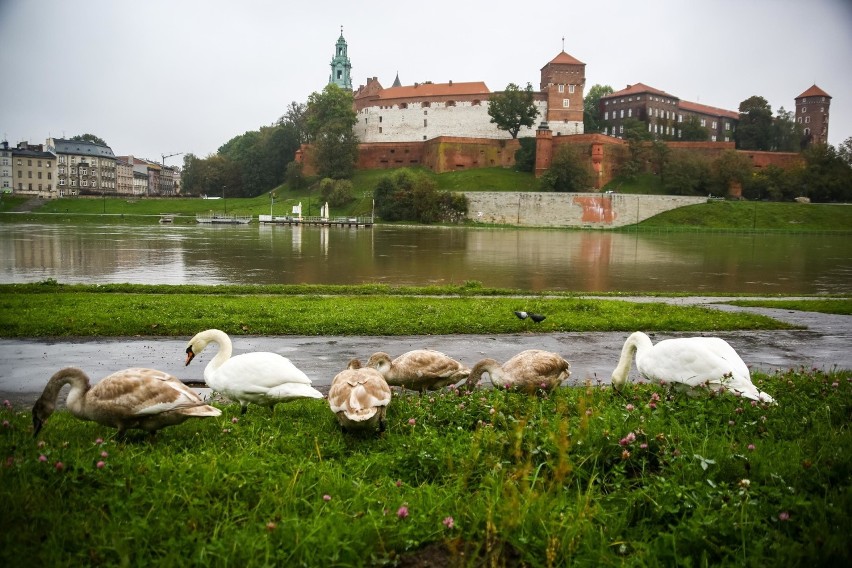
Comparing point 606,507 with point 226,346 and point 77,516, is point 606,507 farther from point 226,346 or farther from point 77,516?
point 226,346

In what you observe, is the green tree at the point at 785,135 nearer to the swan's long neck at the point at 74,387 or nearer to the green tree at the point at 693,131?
the green tree at the point at 693,131

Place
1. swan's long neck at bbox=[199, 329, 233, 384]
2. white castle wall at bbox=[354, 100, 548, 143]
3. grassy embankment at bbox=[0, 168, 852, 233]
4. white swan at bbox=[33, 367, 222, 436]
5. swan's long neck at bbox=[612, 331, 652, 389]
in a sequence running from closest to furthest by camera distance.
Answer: white swan at bbox=[33, 367, 222, 436] → swan's long neck at bbox=[199, 329, 233, 384] → swan's long neck at bbox=[612, 331, 652, 389] → grassy embankment at bbox=[0, 168, 852, 233] → white castle wall at bbox=[354, 100, 548, 143]

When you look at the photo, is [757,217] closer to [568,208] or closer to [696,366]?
[568,208]

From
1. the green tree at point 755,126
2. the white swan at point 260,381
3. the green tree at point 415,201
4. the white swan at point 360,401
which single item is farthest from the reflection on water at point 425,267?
the green tree at point 755,126

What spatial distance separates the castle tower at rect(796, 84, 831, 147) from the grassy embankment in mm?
44630

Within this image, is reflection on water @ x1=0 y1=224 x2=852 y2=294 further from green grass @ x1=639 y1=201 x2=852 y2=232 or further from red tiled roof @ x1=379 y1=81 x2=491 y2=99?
red tiled roof @ x1=379 y1=81 x2=491 y2=99

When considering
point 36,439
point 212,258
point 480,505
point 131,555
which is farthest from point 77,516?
point 212,258

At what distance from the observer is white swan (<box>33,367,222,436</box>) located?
5031 millimetres

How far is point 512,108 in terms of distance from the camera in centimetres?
10194

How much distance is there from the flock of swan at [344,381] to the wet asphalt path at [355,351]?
5.14 ft

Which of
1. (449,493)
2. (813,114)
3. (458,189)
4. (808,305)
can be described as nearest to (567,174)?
(458,189)

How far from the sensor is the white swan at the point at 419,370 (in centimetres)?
714

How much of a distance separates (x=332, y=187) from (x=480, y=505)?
93040mm

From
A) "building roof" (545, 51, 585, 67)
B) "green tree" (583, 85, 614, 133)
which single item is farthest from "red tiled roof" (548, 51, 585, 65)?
"green tree" (583, 85, 614, 133)
